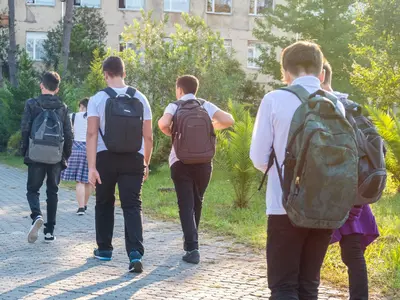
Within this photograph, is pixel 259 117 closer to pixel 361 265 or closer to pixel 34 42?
pixel 361 265

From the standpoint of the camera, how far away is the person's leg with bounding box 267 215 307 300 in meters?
4.13

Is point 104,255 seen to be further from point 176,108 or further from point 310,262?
point 310,262

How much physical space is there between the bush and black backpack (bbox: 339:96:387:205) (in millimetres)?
21793

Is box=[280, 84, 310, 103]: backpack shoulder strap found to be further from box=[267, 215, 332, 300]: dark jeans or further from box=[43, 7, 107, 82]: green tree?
box=[43, 7, 107, 82]: green tree

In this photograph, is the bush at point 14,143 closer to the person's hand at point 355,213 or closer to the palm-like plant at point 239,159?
the palm-like plant at point 239,159

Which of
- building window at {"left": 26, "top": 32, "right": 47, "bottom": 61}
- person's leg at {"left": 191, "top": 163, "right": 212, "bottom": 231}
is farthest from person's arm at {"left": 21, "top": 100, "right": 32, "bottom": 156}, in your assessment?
building window at {"left": 26, "top": 32, "right": 47, "bottom": 61}

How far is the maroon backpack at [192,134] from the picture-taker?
721 centimetres

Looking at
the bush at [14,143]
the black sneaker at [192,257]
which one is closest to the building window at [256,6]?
the bush at [14,143]

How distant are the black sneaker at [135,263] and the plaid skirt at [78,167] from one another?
4.57 m

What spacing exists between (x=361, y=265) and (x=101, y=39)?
38.9m

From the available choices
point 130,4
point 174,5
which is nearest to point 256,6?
point 174,5

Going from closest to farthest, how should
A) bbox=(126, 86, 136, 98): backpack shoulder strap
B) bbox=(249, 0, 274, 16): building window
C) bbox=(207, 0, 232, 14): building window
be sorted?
bbox=(126, 86, 136, 98): backpack shoulder strap < bbox=(207, 0, 232, 14): building window < bbox=(249, 0, 274, 16): building window

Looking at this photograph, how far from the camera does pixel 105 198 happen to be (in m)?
7.08

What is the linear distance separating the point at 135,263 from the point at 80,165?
4905mm
